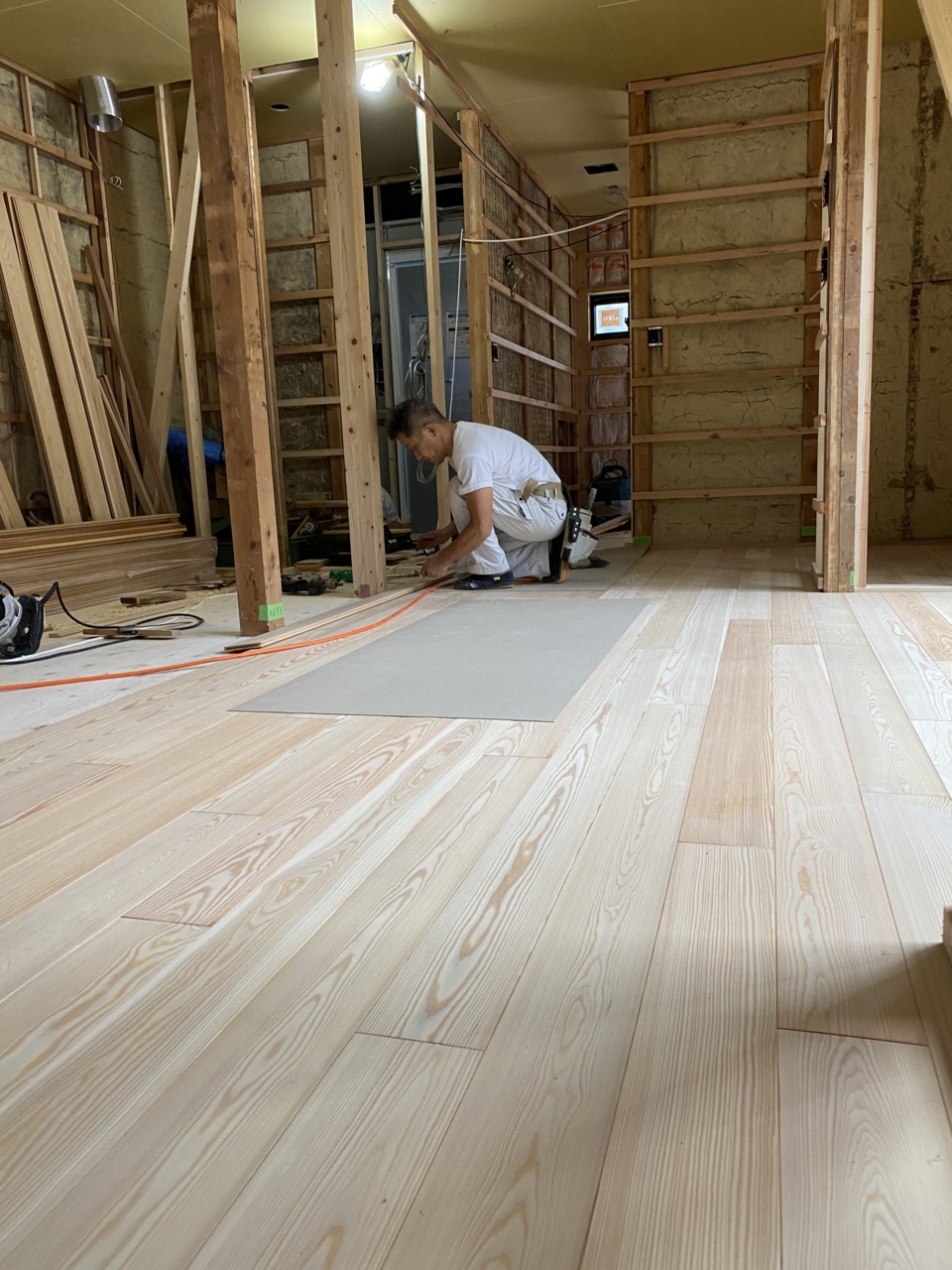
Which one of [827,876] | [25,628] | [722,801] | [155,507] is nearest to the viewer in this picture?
[827,876]

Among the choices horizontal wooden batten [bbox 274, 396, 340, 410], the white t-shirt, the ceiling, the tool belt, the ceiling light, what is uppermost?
the ceiling

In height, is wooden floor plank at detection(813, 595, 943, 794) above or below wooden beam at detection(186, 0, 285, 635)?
below

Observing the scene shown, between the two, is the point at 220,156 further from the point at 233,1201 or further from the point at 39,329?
the point at 233,1201

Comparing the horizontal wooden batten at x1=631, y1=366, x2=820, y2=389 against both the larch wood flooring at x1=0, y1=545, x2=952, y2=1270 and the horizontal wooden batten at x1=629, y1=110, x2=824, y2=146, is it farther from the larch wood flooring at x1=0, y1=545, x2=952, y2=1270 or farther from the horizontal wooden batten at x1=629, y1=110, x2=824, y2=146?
the larch wood flooring at x1=0, y1=545, x2=952, y2=1270

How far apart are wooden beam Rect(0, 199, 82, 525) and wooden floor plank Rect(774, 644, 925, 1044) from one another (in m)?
4.71

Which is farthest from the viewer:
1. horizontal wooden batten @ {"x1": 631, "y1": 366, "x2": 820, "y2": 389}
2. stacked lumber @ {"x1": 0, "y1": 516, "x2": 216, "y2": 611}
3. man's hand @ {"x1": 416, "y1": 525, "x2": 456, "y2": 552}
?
horizontal wooden batten @ {"x1": 631, "y1": 366, "x2": 820, "y2": 389}

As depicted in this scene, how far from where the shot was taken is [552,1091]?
0.95 metres

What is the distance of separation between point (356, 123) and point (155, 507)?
9.35ft

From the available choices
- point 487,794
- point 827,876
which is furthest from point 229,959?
point 827,876

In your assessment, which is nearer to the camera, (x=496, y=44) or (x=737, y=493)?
(x=496, y=44)

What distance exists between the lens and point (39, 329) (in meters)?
5.50

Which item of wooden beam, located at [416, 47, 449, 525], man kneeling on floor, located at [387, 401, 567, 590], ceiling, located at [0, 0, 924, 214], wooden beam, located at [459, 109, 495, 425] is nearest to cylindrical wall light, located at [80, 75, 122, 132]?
ceiling, located at [0, 0, 924, 214]

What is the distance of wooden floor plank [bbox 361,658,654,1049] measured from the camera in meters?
1.09

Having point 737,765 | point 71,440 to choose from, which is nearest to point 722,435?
point 71,440
